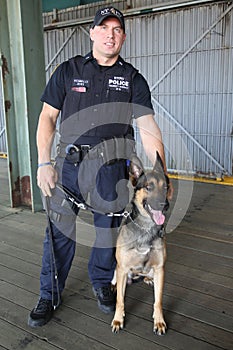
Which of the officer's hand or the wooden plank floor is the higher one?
the officer's hand

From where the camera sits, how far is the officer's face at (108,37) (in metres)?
1.87

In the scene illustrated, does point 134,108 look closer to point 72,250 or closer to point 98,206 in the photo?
point 98,206

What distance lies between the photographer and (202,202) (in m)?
4.64

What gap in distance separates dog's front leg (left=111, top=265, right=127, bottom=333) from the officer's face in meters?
1.28

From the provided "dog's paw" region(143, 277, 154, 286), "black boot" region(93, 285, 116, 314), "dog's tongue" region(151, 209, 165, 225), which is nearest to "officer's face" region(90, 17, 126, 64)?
"dog's tongue" region(151, 209, 165, 225)

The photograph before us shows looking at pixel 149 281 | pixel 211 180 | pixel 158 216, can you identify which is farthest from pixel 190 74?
pixel 158 216

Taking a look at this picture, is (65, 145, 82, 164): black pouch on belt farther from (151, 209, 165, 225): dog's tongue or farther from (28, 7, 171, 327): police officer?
(151, 209, 165, 225): dog's tongue

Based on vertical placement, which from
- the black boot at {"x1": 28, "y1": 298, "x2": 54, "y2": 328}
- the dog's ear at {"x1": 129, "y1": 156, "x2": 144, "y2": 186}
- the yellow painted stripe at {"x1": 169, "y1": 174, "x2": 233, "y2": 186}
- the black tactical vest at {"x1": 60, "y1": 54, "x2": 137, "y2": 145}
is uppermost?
the black tactical vest at {"x1": 60, "y1": 54, "x2": 137, "y2": 145}

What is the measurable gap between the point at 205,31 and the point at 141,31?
1354mm

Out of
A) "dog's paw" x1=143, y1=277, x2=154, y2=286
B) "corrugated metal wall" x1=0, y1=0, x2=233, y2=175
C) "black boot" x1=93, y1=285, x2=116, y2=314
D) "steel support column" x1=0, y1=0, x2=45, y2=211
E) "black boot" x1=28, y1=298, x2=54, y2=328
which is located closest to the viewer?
"black boot" x1=28, y1=298, x2=54, y2=328

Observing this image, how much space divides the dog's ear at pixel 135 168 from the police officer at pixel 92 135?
0.41 ft

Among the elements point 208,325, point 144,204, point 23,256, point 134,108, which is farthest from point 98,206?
point 23,256

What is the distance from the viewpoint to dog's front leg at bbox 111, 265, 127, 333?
2.02 m

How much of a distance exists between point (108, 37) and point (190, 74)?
16.1 ft
